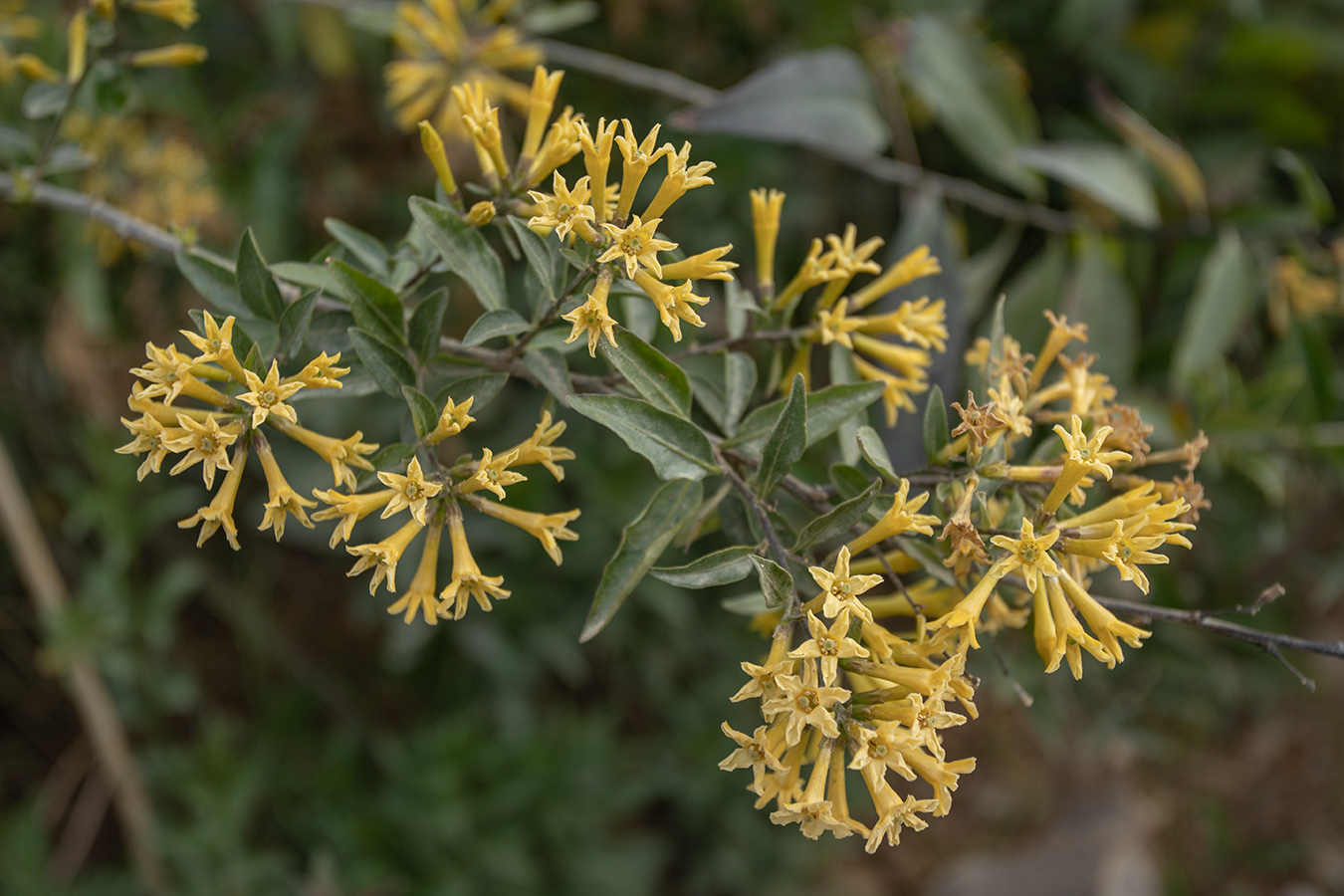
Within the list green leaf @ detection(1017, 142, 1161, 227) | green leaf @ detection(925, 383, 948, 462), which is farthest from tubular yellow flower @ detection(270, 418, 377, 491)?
green leaf @ detection(1017, 142, 1161, 227)

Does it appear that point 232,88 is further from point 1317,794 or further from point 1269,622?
point 1317,794

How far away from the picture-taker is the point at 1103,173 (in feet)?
5.96

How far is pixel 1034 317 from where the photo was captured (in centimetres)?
185

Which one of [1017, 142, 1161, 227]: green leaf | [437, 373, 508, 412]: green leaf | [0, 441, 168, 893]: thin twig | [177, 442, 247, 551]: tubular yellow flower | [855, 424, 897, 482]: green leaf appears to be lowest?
[0, 441, 168, 893]: thin twig

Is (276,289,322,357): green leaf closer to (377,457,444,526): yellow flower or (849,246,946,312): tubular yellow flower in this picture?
(377,457,444,526): yellow flower

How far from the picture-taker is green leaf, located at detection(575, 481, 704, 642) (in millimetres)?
818

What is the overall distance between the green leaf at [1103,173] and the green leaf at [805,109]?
1.07 feet

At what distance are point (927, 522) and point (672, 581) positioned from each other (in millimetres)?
235

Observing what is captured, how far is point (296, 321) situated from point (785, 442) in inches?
19.0

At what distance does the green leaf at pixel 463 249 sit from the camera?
84cm

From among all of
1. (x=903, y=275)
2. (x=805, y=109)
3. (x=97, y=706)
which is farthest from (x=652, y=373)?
(x=97, y=706)

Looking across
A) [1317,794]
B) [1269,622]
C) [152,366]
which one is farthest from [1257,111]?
[1317,794]

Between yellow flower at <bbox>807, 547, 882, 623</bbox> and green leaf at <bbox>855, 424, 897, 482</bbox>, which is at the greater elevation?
green leaf at <bbox>855, 424, 897, 482</bbox>

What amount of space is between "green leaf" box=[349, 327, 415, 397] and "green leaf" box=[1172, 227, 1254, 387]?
5.36ft
